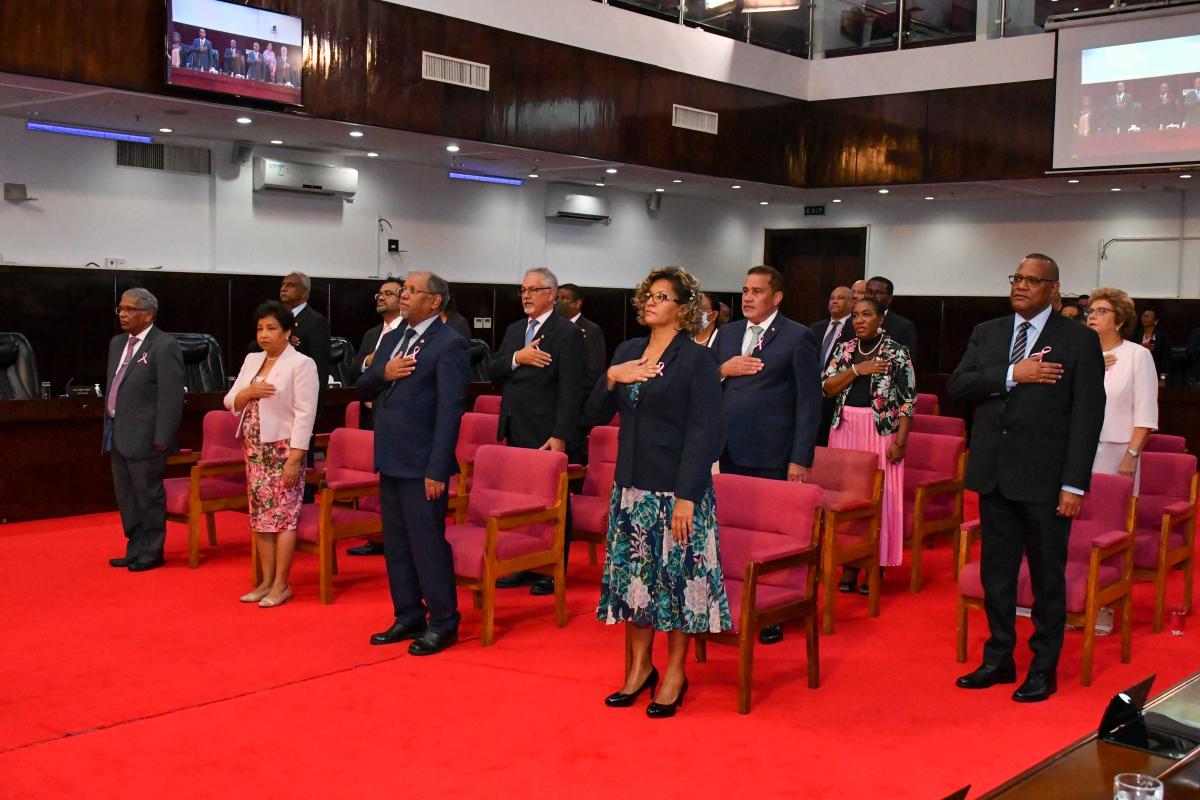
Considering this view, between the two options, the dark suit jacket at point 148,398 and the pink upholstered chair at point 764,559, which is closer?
the pink upholstered chair at point 764,559

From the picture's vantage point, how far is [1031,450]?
15.5 ft

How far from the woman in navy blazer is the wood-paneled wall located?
535cm

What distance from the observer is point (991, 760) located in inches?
164

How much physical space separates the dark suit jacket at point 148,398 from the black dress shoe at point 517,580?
2.06 meters

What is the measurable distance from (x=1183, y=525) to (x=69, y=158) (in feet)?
28.3

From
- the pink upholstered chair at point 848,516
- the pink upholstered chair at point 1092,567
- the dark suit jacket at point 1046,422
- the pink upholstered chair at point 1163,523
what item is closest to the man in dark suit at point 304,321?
the pink upholstered chair at point 848,516

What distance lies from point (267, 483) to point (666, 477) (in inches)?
101

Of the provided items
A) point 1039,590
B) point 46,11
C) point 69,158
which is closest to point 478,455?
point 1039,590

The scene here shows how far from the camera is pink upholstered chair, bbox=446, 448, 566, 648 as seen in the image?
18.0ft

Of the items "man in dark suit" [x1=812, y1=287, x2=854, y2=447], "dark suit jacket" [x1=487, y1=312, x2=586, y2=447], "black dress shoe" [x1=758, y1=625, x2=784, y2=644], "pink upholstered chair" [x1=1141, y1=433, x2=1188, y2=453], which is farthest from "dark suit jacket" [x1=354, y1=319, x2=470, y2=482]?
"pink upholstered chair" [x1=1141, y1=433, x2=1188, y2=453]

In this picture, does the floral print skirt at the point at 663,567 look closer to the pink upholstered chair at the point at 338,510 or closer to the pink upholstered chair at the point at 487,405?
the pink upholstered chair at the point at 338,510

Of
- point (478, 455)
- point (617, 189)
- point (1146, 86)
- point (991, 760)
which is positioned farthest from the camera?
point (617, 189)

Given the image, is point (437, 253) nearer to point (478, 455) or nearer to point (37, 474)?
point (37, 474)

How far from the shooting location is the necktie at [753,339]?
5.77 metres
